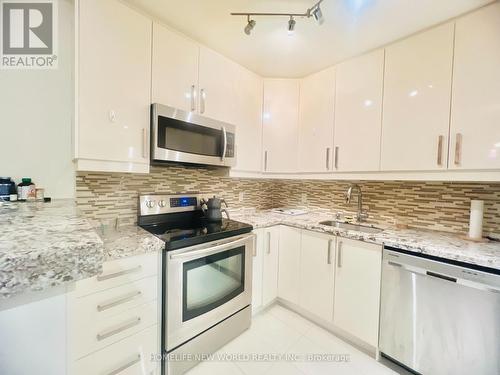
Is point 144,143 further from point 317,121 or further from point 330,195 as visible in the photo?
point 330,195

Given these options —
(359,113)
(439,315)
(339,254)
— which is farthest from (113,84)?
(439,315)

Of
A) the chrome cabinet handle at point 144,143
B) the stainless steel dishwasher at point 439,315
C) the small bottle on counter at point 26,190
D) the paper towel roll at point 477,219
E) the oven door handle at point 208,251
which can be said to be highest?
the chrome cabinet handle at point 144,143

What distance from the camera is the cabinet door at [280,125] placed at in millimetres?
2270

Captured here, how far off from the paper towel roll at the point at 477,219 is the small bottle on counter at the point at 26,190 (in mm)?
2673

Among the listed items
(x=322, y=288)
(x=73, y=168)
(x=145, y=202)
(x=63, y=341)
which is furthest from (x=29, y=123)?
(x=322, y=288)

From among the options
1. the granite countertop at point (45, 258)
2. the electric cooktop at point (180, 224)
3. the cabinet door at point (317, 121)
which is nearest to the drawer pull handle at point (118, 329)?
the electric cooktop at point (180, 224)

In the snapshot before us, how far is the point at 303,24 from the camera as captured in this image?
1466mm

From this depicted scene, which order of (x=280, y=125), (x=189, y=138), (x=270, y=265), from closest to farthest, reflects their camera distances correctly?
(x=189, y=138) → (x=270, y=265) → (x=280, y=125)

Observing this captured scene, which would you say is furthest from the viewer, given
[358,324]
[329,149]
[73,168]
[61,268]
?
[329,149]

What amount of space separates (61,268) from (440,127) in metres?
1.95

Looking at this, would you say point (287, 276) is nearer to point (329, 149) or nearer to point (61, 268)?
point (329, 149)

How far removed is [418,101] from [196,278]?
74.4 inches

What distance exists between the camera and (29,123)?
1298 millimetres

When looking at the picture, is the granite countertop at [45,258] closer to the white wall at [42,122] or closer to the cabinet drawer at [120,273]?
the cabinet drawer at [120,273]
